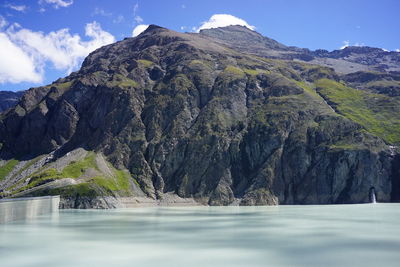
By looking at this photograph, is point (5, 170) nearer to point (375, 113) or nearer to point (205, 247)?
point (375, 113)

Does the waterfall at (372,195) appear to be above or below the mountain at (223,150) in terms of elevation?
below

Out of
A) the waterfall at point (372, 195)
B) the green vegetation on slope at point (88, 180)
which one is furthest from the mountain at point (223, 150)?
the waterfall at point (372, 195)

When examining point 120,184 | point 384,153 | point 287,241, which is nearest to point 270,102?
point 384,153

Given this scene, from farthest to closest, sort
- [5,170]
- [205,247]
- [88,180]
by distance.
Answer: [5,170]
[88,180]
[205,247]

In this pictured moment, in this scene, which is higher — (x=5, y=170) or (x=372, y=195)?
(x=5, y=170)

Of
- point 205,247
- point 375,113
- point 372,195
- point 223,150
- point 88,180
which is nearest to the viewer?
point 205,247

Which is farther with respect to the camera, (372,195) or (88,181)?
(372,195)

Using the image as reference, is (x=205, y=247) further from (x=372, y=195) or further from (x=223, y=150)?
(x=223, y=150)

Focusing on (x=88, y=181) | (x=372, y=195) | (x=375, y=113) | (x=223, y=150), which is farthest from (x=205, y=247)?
(x=375, y=113)

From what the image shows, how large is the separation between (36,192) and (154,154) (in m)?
49.8

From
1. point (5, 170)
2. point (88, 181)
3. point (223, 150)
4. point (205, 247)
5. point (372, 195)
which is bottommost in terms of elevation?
point (205, 247)

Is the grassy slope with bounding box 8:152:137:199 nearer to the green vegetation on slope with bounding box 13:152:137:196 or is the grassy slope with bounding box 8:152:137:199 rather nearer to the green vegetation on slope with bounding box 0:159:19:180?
the green vegetation on slope with bounding box 13:152:137:196

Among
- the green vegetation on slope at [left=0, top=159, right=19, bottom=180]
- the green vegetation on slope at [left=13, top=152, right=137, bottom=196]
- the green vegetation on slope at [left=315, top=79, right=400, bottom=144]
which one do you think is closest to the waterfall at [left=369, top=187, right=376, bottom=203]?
the green vegetation on slope at [left=315, top=79, right=400, bottom=144]

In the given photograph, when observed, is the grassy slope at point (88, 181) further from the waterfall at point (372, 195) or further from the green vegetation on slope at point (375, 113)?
the green vegetation on slope at point (375, 113)
